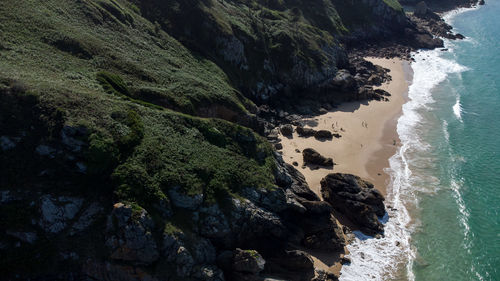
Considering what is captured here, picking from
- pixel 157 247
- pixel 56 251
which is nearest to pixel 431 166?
pixel 157 247

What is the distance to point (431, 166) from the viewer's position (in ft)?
147

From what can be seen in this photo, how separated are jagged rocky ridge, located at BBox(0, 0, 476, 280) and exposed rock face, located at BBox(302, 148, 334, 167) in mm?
5248

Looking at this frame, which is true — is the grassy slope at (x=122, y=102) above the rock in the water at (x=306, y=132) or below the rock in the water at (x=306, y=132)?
above

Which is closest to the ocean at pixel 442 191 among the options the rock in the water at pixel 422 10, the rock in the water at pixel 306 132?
the rock in the water at pixel 306 132

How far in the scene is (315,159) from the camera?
42.8 meters

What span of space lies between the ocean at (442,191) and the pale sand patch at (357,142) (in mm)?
1778

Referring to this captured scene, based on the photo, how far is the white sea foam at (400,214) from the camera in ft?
98.6

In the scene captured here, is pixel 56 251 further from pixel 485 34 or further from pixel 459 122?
pixel 485 34

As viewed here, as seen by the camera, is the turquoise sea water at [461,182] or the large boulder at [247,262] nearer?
the large boulder at [247,262]

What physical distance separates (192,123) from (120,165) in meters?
9.36

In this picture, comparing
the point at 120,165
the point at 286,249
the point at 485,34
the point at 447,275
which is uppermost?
the point at 485,34

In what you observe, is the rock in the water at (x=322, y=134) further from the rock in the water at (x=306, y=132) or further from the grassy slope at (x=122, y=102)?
the grassy slope at (x=122, y=102)

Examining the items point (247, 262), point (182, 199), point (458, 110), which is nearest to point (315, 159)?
point (247, 262)

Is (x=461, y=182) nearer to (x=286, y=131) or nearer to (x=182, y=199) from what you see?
(x=286, y=131)
